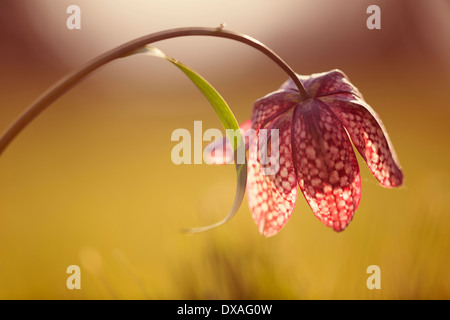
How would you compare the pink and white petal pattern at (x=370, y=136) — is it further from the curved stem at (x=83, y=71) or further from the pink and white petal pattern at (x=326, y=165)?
the curved stem at (x=83, y=71)

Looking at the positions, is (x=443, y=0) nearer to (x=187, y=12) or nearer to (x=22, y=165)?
(x=187, y=12)

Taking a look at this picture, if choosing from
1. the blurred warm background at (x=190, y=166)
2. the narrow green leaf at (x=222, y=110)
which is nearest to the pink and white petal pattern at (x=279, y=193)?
the narrow green leaf at (x=222, y=110)

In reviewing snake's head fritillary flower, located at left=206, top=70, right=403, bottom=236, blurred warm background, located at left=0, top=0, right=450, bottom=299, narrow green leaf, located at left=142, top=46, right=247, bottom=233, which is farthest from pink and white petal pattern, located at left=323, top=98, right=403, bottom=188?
blurred warm background, located at left=0, top=0, right=450, bottom=299

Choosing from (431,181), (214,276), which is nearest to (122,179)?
(214,276)

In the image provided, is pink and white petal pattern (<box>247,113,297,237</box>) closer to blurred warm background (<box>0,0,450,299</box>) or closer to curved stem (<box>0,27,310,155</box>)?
curved stem (<box>0,27,310,155</box>)

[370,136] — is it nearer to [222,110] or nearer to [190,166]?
[222,110]
